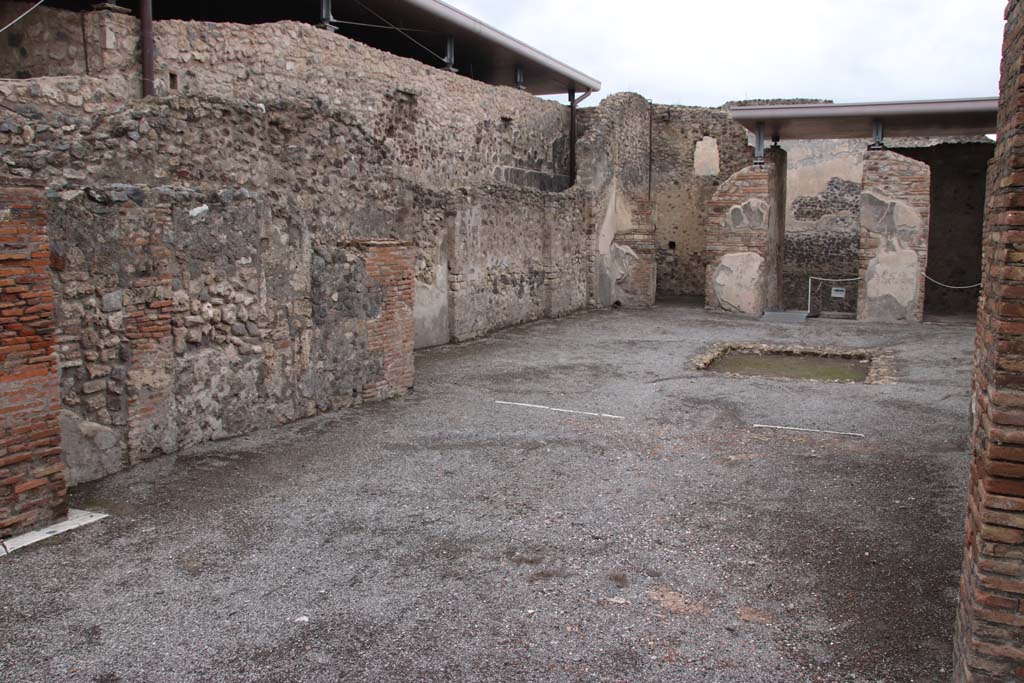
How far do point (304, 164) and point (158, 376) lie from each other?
7.99 ft

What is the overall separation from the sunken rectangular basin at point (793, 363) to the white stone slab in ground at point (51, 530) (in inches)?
259

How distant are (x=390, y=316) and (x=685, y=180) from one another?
41.8 ft

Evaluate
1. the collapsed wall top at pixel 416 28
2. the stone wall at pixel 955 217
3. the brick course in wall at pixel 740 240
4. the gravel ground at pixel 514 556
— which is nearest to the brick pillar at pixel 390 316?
the gravel ground at pixel 514 556

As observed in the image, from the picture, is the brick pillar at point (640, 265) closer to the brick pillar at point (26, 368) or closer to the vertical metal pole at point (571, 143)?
the vertical metal pole at point (571, 143)

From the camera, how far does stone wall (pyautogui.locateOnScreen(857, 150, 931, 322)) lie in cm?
1334

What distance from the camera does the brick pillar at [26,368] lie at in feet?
13.1

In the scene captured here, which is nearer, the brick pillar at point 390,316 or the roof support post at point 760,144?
the brick pillar at point 390,316

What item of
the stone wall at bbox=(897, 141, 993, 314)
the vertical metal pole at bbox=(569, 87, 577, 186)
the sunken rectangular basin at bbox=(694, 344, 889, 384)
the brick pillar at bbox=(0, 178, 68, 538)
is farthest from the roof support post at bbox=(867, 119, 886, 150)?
the brick pillar at bbox=(0, 178, 68, 538)

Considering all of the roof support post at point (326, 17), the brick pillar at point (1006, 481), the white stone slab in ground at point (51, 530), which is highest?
the roof support post at point (326, 17)

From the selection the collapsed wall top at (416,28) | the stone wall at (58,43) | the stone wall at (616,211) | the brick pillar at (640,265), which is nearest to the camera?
the stone wall at (58,43)

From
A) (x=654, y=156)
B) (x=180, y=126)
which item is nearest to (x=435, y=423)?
(x=180, y=126)

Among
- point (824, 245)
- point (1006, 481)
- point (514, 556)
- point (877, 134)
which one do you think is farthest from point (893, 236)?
point (1006, 481)

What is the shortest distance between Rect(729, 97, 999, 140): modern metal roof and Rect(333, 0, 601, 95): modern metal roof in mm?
4125

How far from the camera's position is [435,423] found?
262 inches
